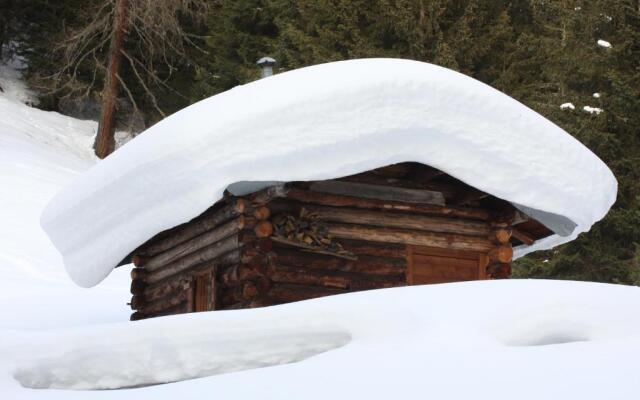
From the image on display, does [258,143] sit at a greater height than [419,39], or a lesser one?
lesser

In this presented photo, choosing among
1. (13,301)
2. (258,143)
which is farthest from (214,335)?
(13,301)

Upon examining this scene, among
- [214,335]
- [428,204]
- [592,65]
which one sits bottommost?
[214,335]

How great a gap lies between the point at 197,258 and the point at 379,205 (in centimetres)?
225

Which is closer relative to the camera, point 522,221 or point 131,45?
point 522,221

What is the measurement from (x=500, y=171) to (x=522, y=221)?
3.98 feet

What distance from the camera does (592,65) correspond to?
2280cm

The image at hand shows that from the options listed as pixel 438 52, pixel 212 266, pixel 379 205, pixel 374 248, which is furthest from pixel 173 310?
pixel 438 52

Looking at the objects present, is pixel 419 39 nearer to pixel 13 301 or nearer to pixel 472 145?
pixel 13 301

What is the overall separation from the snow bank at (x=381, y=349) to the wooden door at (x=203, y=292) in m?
4.66

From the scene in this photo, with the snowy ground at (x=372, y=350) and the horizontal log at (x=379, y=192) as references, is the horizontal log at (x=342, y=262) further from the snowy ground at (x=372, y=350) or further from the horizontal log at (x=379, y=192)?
the snowy ground at (x=372, y=350)

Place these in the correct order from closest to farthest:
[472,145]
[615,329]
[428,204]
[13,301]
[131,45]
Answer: [615,329]
[472,145]
[428,204]
[13,301]
[131,45]

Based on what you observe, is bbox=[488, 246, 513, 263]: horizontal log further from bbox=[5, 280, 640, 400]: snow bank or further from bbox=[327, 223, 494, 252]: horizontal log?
bbox=[5, 280, 640, 400]: snow bank

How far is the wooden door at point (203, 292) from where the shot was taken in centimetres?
1177

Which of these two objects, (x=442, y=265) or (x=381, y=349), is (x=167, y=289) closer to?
(x=442, y=265)
